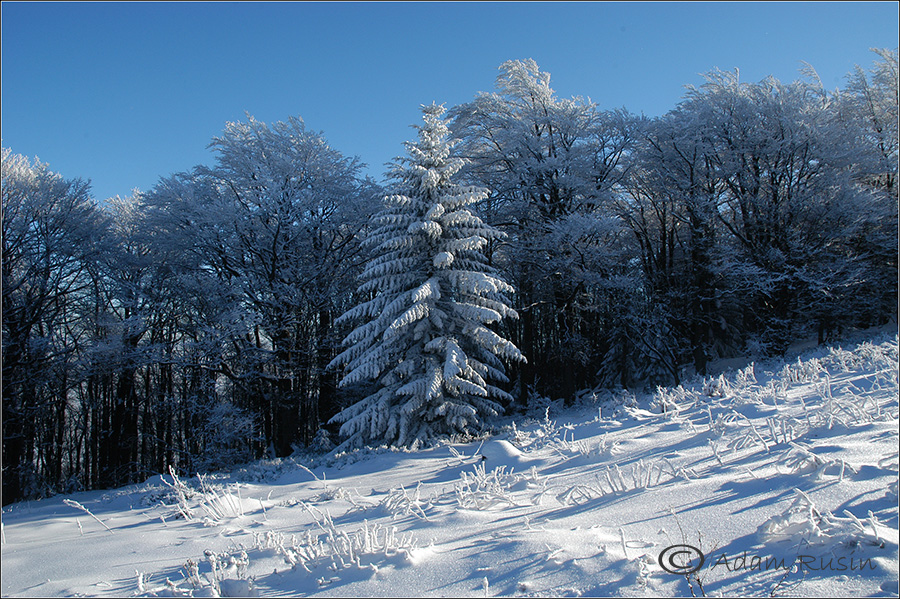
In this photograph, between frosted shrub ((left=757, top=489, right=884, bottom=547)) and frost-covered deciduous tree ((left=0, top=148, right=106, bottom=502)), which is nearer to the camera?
frosted shrub ((left=757, top=489, right=884, bottom=547))

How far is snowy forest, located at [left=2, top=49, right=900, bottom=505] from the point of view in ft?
56.7

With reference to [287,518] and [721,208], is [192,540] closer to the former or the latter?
[287,518]

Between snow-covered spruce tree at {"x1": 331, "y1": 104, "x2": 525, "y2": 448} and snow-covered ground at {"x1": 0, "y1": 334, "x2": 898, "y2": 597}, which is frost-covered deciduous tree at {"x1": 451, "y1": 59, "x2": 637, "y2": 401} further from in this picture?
snow-covered ground at {"x1": 0, "y1": 334, "x2": 898, "y2": 597}

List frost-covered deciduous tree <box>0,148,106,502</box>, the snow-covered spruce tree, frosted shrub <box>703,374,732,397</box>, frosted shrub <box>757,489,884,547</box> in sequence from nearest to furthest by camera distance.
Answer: frosted shrub <box>757,489,884,547</box> < frosted shrub <box>703,374,732,397</box> < the snow-covered spruce tree < frost-covered deciduous tree <box>0,148,106,502</box>

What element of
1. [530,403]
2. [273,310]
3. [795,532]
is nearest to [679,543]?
[795,532]

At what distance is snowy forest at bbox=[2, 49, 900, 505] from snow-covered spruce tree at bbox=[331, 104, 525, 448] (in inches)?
21.4

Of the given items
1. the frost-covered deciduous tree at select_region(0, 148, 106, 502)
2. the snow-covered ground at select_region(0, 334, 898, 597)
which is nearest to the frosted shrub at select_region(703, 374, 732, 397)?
the snow-covered ground at select_region(0, 334, 898, 597)

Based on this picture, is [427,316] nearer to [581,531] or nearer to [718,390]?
[718,390]

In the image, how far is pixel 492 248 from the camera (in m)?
20.4

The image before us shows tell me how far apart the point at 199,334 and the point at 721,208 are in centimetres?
2285

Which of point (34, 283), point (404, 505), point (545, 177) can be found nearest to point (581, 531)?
point (404, 505)

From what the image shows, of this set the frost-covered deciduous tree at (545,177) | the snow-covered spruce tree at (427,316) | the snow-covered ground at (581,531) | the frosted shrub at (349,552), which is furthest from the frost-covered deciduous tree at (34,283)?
the frosted shrub at (349,552)

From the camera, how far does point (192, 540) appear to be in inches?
176

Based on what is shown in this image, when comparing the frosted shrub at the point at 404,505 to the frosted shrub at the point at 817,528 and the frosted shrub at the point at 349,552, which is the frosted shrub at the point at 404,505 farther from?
the frosted shrub at the point at 817,528
